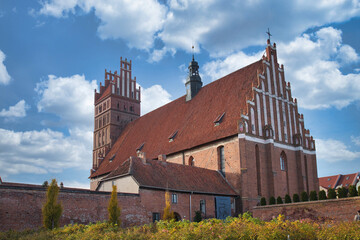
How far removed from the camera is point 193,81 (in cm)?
4512

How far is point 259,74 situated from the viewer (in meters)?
36.4

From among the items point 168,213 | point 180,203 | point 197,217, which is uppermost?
point 180,203

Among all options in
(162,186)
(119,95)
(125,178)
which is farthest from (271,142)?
(119,95)

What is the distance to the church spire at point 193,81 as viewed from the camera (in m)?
45.0

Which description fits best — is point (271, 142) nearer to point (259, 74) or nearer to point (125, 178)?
point (259, 74)

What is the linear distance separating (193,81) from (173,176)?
17413 millimetres

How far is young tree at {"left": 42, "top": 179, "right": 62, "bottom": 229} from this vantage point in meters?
21.6

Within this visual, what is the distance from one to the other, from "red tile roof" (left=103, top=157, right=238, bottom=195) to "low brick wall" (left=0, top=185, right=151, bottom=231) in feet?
6.48

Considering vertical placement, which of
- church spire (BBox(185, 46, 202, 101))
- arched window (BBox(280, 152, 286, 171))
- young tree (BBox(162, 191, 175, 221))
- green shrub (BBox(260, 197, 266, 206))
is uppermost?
church spire (BBox(185, 46, 202, 101))

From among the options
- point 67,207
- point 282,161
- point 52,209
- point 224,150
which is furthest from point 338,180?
point 52,209

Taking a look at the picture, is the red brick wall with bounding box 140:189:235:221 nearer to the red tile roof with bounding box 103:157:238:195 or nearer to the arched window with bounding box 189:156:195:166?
the red tile roof with bounding box 103:157:238:195

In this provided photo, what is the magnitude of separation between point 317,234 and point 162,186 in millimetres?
16638

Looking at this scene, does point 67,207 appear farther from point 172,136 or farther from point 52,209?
point 172,136

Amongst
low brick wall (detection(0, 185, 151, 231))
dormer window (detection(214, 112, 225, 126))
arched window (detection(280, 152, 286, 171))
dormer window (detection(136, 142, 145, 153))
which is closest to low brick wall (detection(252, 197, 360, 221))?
arched window (detection(280, 152, 286, 171))
